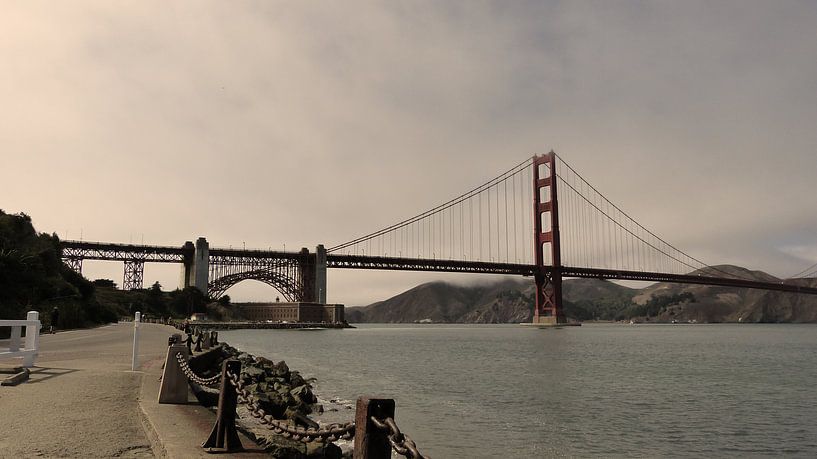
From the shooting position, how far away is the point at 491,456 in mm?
10727

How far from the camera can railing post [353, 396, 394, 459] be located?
3.87 m

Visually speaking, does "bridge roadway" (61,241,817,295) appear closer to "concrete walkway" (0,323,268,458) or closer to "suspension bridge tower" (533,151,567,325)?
"suspension bridge tower" (533,151,567,325)

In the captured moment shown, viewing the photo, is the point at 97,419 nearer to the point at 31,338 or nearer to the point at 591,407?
the point at 31,338

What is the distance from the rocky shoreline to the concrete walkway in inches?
20.4

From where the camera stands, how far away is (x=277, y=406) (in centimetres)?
1235

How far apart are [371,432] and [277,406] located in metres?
9.17

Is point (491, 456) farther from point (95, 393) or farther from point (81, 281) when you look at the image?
point (81, 281)

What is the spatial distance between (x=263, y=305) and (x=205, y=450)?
131 metres

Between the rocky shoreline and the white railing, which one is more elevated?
the white railing

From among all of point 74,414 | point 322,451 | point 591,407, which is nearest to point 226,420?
point 322,451

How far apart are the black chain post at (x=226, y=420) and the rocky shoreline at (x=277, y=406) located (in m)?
0.69

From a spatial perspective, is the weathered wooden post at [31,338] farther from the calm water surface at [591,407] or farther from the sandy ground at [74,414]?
the calm water surface at [591,407]

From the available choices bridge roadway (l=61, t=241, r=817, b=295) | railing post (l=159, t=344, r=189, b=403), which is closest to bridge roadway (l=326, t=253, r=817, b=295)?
bridge roadway (l=61, t=241, r=817, b=295)

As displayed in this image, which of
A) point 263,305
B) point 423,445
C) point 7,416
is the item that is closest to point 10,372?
point 7,416
